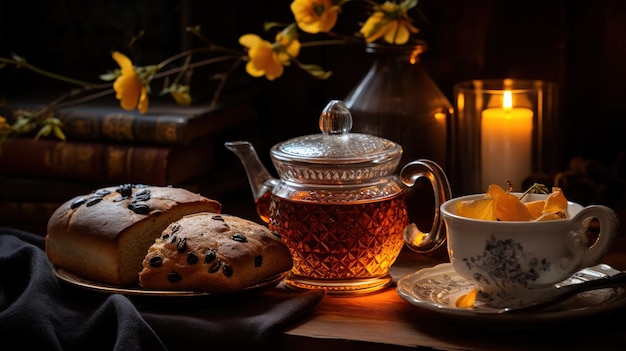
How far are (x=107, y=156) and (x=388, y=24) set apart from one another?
0.58 m

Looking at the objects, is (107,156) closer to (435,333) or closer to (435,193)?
(435,193)

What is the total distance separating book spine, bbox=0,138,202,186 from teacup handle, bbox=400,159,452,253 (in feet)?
1.65

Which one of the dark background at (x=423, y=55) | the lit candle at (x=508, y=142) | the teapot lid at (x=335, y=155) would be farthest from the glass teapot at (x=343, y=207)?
the dark background at (x=423, y=55)

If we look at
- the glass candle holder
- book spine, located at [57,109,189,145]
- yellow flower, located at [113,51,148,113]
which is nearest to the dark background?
the glass candle holder

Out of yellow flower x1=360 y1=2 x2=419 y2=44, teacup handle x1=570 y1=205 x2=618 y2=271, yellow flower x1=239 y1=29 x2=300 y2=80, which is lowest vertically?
teacup handle x1=570 y1=205 x2=618 y2=271

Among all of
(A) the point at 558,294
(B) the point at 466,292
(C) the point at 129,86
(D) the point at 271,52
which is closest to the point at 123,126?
(C) the point at 129,86

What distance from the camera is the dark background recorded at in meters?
1.71

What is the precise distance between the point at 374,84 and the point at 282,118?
0.42m

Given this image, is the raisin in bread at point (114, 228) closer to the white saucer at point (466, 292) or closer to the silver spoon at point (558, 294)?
the white saucer at point (466, 292)

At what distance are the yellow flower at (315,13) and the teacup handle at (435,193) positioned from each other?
0.61ft

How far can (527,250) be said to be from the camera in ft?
3.46

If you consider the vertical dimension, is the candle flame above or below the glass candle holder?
above

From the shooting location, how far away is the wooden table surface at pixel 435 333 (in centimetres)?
104

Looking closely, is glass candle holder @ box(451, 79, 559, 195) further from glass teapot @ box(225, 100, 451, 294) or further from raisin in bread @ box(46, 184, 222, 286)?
raisin in bread @ box(46, 184, 222, 286)
